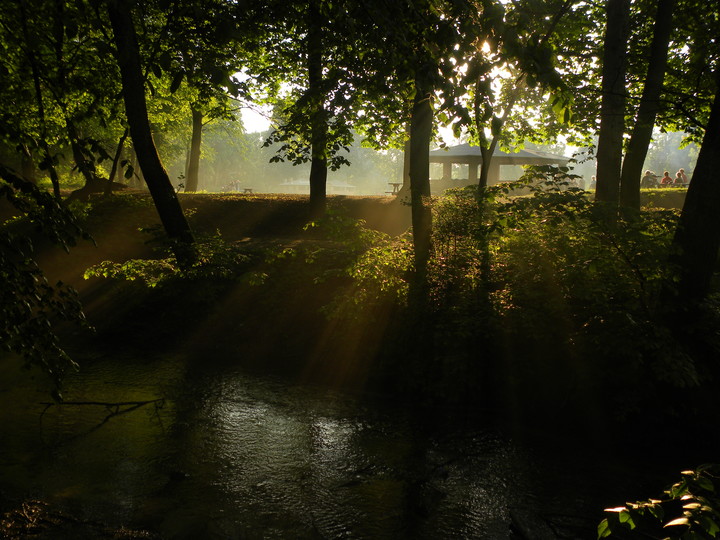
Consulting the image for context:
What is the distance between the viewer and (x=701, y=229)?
20.2 ft

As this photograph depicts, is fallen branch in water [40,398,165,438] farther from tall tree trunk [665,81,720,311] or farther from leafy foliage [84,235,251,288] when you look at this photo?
tall tree trunk [665,81,720,311]

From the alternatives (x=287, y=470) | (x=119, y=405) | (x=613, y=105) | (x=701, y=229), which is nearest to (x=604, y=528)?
(x=287, y=470)

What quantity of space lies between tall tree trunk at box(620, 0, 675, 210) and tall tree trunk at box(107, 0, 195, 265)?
899cm

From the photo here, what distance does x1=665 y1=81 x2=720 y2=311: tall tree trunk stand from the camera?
600 cm

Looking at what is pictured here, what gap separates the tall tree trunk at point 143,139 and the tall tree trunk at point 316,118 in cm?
331

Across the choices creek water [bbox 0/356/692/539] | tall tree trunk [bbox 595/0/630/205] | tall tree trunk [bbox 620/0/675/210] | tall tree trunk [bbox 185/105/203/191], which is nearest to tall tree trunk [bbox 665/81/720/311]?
creek water [bbox 0/356/692/539]

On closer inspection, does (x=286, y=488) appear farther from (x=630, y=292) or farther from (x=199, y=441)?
(x=630, y=292)

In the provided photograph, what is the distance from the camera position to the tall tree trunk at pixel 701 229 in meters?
6.00

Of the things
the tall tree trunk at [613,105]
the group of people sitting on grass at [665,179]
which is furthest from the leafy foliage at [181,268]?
the group of people sitting on grass at [665,179]

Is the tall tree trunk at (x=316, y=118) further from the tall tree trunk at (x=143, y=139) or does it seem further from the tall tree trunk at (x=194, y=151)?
the tall tree trunk at (x=194, y=151)

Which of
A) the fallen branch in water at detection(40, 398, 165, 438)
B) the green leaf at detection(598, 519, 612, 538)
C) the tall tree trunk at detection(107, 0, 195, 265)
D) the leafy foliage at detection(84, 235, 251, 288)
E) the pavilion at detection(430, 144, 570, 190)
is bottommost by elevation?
the fallen branch in water at detection(40, 398, 165, 438)

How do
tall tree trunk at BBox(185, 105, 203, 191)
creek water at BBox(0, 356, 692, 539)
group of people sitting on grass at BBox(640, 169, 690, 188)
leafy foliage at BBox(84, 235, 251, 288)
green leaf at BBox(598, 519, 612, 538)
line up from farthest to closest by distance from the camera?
tall tree trunk at BBox(185, 105, 203, 191)
group of people sitting on grass at BBox(640, 169, 690, 188)
leafy foliage at BBox(84, 235, 251, 288)
creek water at BBox(0, 356, 692, 539)
green leaf at BBox(598, 519, 612, 538)

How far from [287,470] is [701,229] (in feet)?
20.2

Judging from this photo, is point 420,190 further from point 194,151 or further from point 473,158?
point 194,151
